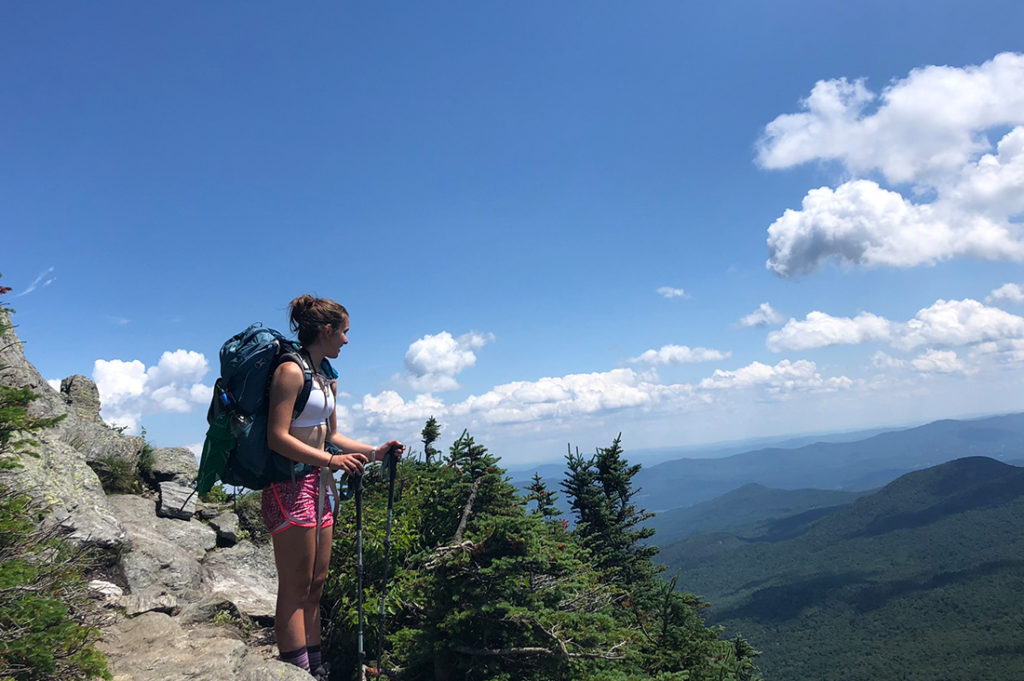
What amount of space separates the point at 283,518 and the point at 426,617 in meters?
2.18

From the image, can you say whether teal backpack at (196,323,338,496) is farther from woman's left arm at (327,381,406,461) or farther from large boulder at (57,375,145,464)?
large boulder at (57,375,145,464)

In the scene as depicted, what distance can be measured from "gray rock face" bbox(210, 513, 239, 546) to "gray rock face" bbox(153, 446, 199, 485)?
1.25 meters

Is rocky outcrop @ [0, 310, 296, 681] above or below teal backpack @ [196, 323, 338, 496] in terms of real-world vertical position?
below

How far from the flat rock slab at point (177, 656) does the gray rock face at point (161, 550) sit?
1.34 metres

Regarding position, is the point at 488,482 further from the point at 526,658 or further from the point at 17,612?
the point at 17,612

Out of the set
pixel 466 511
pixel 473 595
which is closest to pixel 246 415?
pixel 466 511

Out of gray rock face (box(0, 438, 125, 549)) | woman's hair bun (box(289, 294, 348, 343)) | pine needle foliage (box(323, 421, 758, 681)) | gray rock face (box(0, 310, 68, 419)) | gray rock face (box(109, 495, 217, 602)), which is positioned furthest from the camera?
gray rock face (box(0, 310, 68, 419))

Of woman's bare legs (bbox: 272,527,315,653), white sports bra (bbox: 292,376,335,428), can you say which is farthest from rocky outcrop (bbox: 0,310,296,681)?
white sports bra (bbox: 292,376,335,428)

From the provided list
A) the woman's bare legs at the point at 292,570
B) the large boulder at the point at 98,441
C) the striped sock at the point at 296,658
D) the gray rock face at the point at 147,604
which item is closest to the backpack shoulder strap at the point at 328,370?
the woman's bare legs at the point at 292,570

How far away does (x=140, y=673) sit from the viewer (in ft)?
13.6

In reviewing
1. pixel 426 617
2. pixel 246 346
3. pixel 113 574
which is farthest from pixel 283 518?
pixel 113 574

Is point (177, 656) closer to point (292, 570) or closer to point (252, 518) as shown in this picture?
point (292, 570)

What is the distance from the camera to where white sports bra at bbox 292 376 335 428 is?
4062mm

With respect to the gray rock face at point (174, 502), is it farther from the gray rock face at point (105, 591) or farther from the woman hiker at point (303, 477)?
the woman hiker at point (303, 477)
